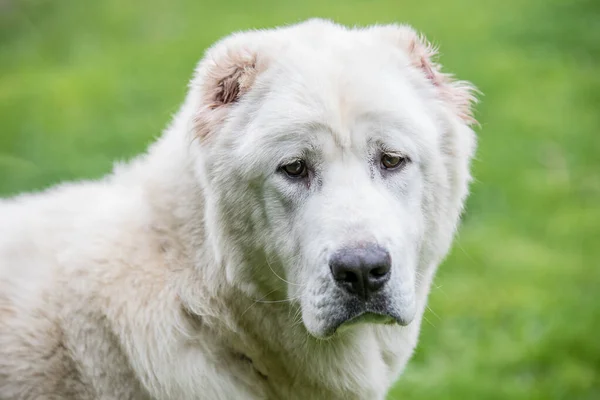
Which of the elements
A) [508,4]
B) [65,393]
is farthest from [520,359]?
[508,4]

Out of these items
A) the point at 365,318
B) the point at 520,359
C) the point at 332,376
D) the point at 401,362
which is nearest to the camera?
the point at 365,318

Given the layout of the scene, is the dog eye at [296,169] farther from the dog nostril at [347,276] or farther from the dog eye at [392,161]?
the dog nostril at [347,276]

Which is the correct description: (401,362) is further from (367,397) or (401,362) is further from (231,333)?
(231,333)

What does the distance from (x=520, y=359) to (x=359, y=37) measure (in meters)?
3.04

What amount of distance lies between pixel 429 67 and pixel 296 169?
685mm

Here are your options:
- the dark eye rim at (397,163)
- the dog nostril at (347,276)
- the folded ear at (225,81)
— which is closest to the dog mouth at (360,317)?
the dog nostril at (347,276)

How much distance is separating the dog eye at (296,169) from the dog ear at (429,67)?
606 millimetres

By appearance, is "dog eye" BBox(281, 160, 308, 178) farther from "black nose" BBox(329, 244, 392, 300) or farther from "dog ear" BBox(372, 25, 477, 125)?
"dog ear" BBox(372, 25, 477, 125)

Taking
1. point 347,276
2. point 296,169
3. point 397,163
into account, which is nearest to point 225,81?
point 296,169

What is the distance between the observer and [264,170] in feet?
10.4

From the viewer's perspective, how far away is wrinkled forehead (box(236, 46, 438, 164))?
3.11m

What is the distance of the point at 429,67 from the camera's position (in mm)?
3389

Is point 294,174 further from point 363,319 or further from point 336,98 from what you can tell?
point 363,319

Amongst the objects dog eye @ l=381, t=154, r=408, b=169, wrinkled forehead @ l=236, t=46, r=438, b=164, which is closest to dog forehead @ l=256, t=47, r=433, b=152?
wrinkled forehead @ l=236, t=46, r=438, b=164
